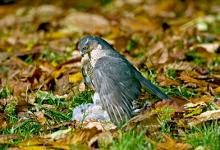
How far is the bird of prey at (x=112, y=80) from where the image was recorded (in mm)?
4285

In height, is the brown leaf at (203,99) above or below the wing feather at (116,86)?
below

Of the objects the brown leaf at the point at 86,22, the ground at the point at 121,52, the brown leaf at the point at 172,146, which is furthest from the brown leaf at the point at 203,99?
the brown leaf at the point at 86,22

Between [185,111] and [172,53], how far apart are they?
6.88 ft

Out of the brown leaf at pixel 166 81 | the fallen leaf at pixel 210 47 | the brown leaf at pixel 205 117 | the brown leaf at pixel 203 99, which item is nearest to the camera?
the brown leaf at pixel 205 117

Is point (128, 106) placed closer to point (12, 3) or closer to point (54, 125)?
point (54, 125)

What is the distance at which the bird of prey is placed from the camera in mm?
4285

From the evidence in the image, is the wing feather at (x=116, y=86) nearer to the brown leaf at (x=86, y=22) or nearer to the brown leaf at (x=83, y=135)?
the brown leaf at (x=83, y=135)

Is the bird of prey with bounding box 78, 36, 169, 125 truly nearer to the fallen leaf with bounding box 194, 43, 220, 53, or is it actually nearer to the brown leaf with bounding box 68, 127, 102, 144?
the brown leaf with bounding box 68, 127, 102, 144

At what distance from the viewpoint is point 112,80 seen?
14.5ft

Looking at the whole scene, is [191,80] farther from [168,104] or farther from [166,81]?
[168,104]

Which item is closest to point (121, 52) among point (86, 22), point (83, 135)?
point (86, 22)

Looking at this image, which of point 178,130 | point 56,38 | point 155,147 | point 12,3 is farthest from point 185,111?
point 12,3

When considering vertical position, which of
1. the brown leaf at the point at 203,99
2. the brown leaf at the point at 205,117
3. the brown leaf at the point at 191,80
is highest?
the brown leaf at the point at 191,80

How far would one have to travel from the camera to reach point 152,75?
220 inches
